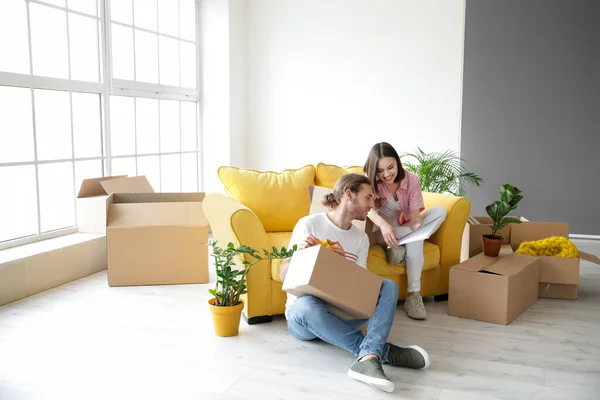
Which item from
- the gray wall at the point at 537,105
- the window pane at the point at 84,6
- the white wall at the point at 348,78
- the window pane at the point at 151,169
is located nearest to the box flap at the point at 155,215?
the window pane at the point at 151,169

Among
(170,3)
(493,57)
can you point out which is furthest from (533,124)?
(170,3)

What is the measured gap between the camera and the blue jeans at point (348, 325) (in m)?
2.63

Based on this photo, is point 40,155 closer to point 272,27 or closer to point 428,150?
point 272,27

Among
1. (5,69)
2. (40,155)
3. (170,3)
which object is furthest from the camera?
(170,3)

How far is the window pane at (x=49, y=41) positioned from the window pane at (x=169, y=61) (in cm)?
126

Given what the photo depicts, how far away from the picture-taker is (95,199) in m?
4.17

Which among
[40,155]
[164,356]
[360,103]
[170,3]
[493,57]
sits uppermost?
[170,3]

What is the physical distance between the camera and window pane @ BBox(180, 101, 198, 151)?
5.75 m

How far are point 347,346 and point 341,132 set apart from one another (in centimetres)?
361

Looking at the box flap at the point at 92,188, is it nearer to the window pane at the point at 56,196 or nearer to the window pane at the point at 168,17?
the window pane at the point at 56,196

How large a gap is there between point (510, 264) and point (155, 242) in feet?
7.28

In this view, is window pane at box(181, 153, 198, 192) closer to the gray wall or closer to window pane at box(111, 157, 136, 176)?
window pane at box(111, 157, 136, 176)

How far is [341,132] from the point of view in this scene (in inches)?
237

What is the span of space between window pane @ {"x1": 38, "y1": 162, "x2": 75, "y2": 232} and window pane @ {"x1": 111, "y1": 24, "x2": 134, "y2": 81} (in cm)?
92
